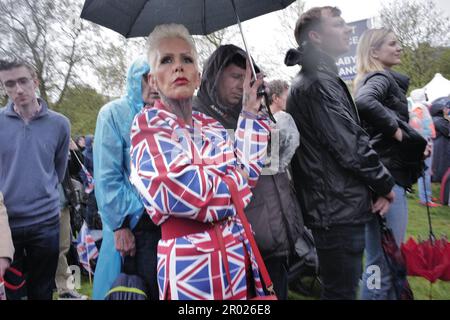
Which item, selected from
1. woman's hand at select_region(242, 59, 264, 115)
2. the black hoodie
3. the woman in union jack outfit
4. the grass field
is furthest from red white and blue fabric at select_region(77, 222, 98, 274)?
woman's hand at select_region(242, 59, 264, 115)

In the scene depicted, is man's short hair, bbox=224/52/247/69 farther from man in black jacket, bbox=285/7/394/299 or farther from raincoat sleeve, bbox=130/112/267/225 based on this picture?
raincoat sleeve, bbox=130/112/267/225

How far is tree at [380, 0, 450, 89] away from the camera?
10.6 ft

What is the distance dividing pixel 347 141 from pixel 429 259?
938mm

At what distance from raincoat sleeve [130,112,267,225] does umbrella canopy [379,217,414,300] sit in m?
1.22

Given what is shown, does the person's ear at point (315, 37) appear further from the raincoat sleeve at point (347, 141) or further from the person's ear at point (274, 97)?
the person's ear at point (274, 97)

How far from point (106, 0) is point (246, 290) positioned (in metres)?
1.43

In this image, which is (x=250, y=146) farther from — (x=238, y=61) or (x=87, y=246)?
(x=87, y=246)

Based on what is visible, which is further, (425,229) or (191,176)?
(425,229)

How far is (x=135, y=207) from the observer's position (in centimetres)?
206

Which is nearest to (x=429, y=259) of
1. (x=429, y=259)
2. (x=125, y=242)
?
(x=429, y=259)

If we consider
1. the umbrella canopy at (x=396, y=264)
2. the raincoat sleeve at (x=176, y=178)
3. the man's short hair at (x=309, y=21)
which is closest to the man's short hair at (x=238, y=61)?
the man's short hair at (x=309, y=21)

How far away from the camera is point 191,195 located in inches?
57.6
